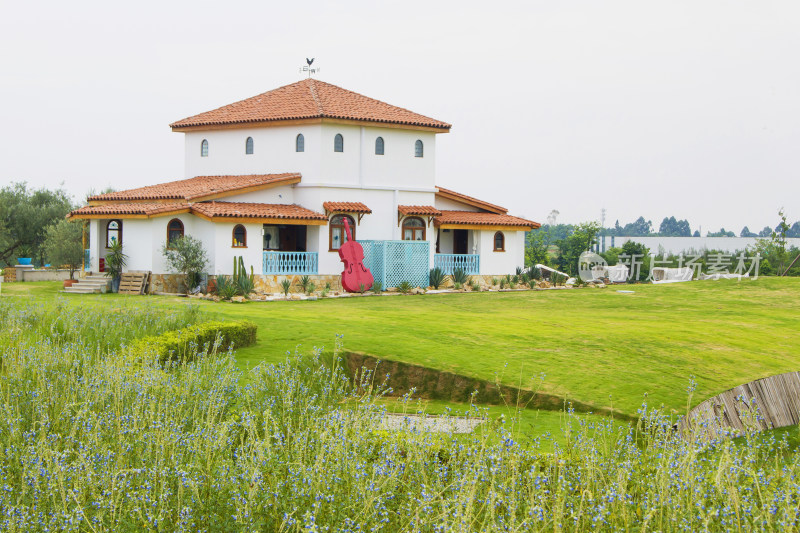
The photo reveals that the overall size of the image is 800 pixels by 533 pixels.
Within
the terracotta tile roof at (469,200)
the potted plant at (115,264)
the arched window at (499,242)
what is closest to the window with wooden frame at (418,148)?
the terracotta tile roof at (469,200)

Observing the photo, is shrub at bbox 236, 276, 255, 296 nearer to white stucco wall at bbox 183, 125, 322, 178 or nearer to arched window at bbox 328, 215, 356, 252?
arched window at bbox 328, 215, 356, 252

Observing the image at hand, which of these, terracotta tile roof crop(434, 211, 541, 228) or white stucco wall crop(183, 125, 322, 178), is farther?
terracotta tile roof crop(434, 211, 541, 228)

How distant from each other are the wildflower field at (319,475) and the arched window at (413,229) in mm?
26733

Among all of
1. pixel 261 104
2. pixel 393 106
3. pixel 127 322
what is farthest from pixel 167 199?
pixel 127 322

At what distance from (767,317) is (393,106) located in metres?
20.4

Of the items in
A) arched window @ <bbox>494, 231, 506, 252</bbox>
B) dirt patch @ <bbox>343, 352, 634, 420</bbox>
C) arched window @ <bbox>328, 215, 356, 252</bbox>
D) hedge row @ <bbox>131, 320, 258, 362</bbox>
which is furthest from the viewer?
arched window @ <bbox>494, 231, 506, 252</bbox>

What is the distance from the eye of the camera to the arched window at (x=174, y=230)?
3124 centimetres

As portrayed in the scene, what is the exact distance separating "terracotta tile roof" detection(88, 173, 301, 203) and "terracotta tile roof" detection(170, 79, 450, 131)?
2.52 meters

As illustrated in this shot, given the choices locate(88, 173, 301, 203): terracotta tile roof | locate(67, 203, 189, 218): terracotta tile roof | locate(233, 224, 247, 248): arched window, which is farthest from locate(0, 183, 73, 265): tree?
locate(233, 224, 247, 248): arched window

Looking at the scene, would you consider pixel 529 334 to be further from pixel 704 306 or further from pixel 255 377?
pixel 704 306

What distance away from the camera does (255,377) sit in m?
10.8

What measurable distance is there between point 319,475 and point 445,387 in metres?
6.67

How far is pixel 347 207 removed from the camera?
34000mm

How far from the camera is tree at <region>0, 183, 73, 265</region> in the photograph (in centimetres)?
4647
